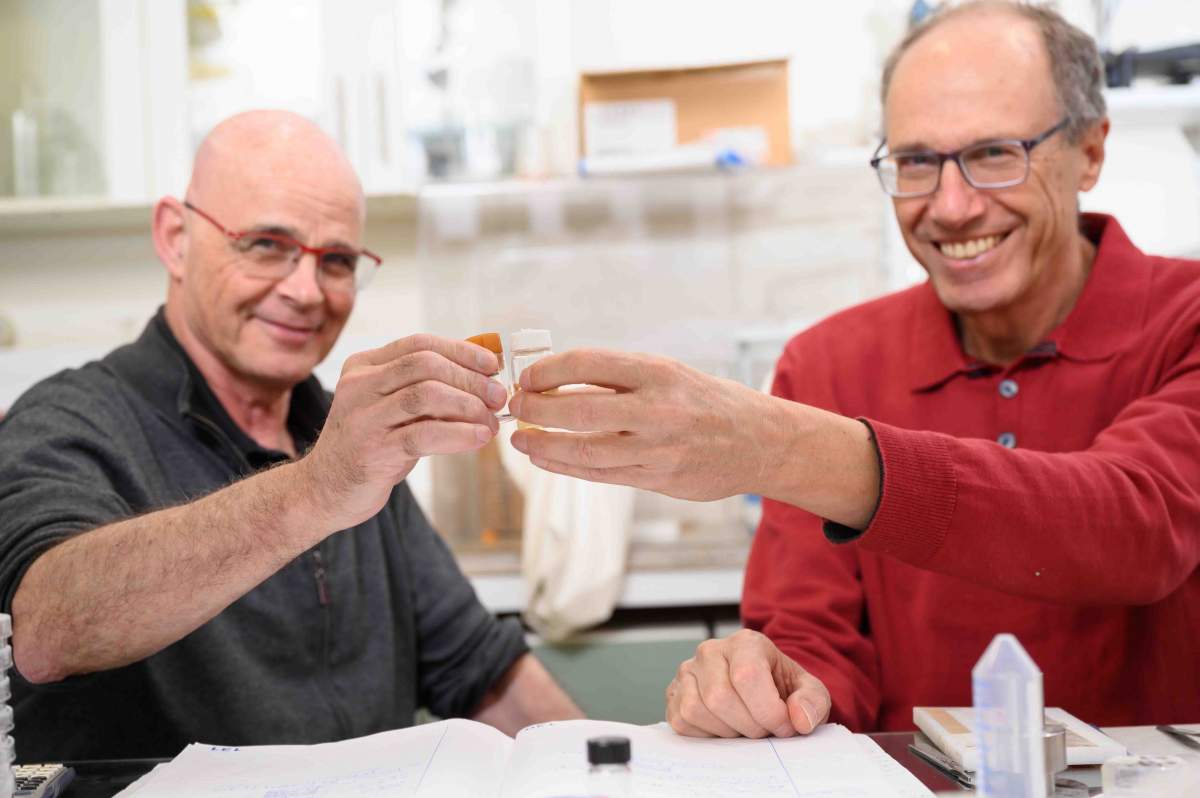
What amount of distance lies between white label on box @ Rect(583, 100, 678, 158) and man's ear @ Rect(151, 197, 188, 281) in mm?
1314

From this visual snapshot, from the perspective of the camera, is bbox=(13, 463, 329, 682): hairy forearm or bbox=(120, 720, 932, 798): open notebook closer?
bbox=(120, 720, 932, 798): open notebook

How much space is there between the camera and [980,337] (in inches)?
55.1

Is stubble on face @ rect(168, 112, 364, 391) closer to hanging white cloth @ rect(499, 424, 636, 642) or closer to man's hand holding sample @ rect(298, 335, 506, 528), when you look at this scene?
man's hand holding sample @ rect(298, 335, 506, 528)

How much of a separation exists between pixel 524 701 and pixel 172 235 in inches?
31.1

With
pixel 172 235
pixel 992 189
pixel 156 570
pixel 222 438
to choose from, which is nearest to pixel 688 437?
pixel 156 570

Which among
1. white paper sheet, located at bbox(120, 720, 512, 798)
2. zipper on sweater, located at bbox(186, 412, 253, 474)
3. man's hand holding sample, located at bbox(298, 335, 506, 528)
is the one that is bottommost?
white paper sheet, located at bbox(120, 720, 512, 798)

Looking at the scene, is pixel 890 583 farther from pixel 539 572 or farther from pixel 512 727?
pixel 539 572

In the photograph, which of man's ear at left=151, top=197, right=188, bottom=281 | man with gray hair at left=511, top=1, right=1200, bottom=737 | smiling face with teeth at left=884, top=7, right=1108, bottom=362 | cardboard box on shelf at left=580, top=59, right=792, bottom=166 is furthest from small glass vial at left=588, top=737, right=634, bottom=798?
cardboard box on shelf at left=580, top=59, right=792, bottom=166

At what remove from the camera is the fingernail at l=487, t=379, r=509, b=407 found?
0.90m

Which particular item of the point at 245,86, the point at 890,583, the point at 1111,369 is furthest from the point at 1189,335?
the point at 245,86

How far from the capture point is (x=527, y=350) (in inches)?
36.3

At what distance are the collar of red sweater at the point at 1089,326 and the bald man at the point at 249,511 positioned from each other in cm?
61

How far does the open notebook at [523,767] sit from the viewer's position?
0.80 metres

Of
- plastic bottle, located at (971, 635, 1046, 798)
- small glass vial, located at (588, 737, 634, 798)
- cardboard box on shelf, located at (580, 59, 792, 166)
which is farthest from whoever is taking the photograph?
cardboard box on shelf, located at (580, 59, 792, 166)
